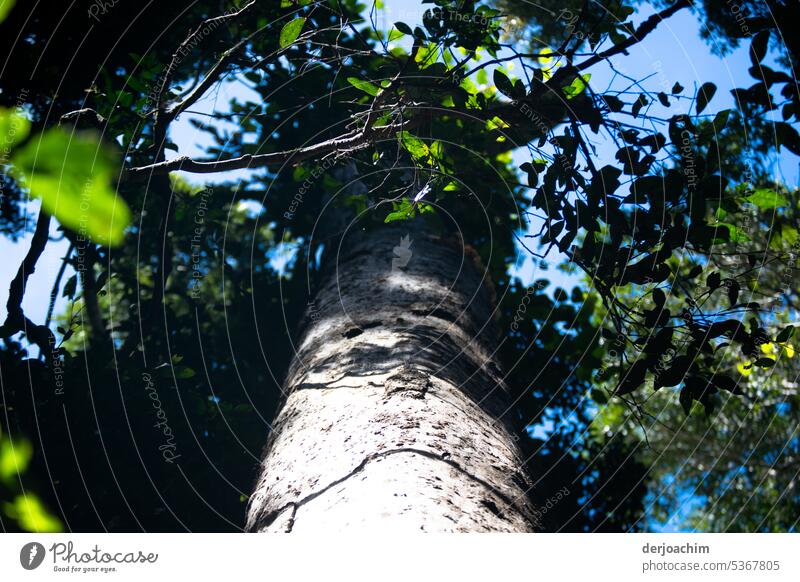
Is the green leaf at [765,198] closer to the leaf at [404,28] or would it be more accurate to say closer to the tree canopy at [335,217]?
the tree canopy at [335,217]

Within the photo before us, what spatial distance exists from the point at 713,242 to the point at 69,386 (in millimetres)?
3330

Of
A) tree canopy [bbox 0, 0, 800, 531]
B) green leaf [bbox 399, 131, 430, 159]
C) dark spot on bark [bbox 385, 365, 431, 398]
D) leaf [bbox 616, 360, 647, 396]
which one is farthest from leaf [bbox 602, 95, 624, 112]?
dark spot on bark [bbox 385, 365, 431, 398]

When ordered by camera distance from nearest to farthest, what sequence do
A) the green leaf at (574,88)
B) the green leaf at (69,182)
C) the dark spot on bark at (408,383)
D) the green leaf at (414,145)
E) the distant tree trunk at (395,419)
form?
the green leaf at (69,182) < the distant tree trunk at (395,419) < the dark spot on bark at (408,383) < the green leaf at (574,88) < the green leaf at (414,145)

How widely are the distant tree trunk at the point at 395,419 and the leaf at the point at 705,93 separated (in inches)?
56.8

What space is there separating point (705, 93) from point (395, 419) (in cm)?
179

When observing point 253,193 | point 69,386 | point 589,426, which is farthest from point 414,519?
point 253,193

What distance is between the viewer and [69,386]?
343 cm

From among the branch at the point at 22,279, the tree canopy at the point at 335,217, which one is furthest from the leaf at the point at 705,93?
the branch at the point at 22,279

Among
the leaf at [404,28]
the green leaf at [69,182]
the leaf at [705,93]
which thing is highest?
the leaf at [404,28]

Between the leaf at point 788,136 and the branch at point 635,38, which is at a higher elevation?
the branch at point 635,38

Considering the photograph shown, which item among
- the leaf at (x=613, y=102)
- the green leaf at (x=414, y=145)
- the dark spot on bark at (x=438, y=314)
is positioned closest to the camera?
the leaf at (x=613, y=102)

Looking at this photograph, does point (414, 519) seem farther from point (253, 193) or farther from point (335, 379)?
point (253, 193)

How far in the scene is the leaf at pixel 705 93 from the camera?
2469mm

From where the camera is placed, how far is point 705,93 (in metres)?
2.48
